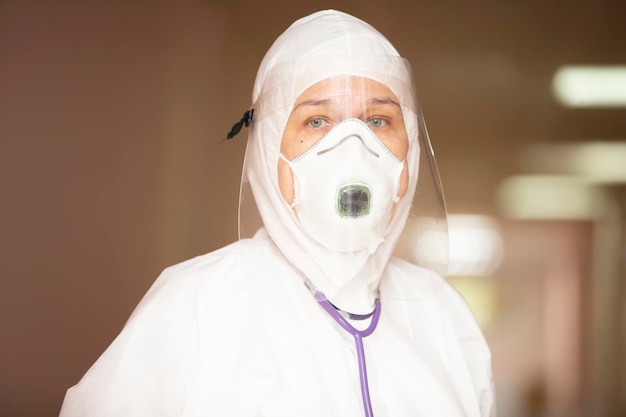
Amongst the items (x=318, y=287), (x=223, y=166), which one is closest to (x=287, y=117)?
(x=318, y=287)

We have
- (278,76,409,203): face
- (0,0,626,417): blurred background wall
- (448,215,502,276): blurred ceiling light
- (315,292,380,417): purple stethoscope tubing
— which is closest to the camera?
(315,292,380,417): purple stethoscope tubing

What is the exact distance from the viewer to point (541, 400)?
337 cm

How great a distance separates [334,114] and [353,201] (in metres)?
0.20

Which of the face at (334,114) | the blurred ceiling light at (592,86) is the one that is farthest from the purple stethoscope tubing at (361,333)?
the blurred ceiling light at (592,86)

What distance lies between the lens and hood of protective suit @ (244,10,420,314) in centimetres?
149

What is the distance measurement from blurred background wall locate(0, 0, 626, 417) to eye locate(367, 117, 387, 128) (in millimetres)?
→ 770

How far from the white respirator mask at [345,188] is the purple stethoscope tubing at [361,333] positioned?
12cm

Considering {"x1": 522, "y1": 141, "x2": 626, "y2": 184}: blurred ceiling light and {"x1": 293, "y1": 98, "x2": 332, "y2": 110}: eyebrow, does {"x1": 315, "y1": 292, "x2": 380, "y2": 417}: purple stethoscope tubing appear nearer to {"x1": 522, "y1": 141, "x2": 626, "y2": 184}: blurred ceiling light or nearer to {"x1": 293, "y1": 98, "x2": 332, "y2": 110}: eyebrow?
{"x1": 293, "y1": 98, "x2": 332, "y2": 110}: eyebrow

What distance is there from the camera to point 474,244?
355 centimetres

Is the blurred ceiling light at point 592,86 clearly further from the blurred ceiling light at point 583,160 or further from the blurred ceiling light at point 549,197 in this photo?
the blurred ceiling light at point 549,197

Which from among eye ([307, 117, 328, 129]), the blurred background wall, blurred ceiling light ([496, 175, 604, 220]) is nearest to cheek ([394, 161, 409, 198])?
eye ([307, 117, 328, 129])

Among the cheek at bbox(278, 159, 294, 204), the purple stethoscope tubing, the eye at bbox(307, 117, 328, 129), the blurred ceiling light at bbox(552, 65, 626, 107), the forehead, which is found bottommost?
the purple stethoscope tubing

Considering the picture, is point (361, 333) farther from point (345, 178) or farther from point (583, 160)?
point (583, 160)

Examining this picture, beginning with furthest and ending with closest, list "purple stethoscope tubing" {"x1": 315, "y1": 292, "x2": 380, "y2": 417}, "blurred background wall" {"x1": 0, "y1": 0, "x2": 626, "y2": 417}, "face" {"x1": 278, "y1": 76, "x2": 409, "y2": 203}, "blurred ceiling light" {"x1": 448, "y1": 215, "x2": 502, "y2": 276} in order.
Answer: "blurred ceiling light" {"x1": 448, "y1": 215, "x2": 502, "y2": 276}, "blurred background wall" {"x1": 0, "y1": 0, "x2": 626, "y2": 417}, "face" {"x1": 278, "y1": 76, "x2": 409, "y2": 203}, "purple stethoscope tubing" {"x1": 315, "y1": 292, "x2": 380, "y2": 417}
